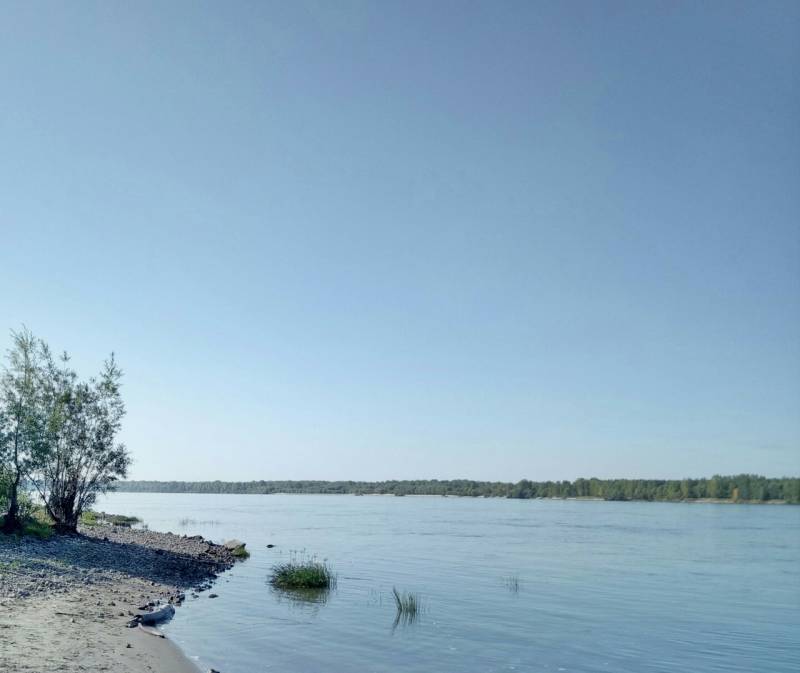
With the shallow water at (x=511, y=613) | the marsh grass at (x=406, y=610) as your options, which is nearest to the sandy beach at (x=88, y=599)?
the shallow water at (x=511, y=613)

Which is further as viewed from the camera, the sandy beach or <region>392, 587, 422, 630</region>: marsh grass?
<region>392, 587, 422, 630</region>: marsh grass

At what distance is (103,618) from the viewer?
62.5ft

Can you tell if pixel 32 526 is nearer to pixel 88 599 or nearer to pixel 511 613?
pixel 88 599

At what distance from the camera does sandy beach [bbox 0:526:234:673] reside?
14344 millimetres

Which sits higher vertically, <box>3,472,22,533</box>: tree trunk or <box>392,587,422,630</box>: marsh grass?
<box>3,472,22,533</box>: tree trunk

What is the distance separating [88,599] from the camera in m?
21.5

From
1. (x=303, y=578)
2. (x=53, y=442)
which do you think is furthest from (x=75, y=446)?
(x=303, y=578)

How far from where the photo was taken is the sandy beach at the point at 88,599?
565 inches

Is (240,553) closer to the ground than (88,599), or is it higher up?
closer to the ground

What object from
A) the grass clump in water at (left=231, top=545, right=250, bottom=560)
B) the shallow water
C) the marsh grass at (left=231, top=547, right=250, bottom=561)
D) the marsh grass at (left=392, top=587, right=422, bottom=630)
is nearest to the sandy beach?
the shallow water

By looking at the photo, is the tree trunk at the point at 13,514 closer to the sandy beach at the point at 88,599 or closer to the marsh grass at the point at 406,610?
the sandy beach at the point at 88,599

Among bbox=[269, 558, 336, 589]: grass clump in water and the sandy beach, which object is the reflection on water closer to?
bbox=[269, 558, 336, 589]: grass clump in water

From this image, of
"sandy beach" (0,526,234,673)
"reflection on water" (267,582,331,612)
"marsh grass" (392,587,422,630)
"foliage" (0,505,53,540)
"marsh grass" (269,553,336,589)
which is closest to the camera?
"sandy beach" (0,526,234,673)

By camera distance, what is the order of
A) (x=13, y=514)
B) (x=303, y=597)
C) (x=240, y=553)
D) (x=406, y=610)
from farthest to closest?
1. (x=240, y=553)
2. (x=13, y=514)
3. (x=303, y=597)
4. (x=406, y=610)
